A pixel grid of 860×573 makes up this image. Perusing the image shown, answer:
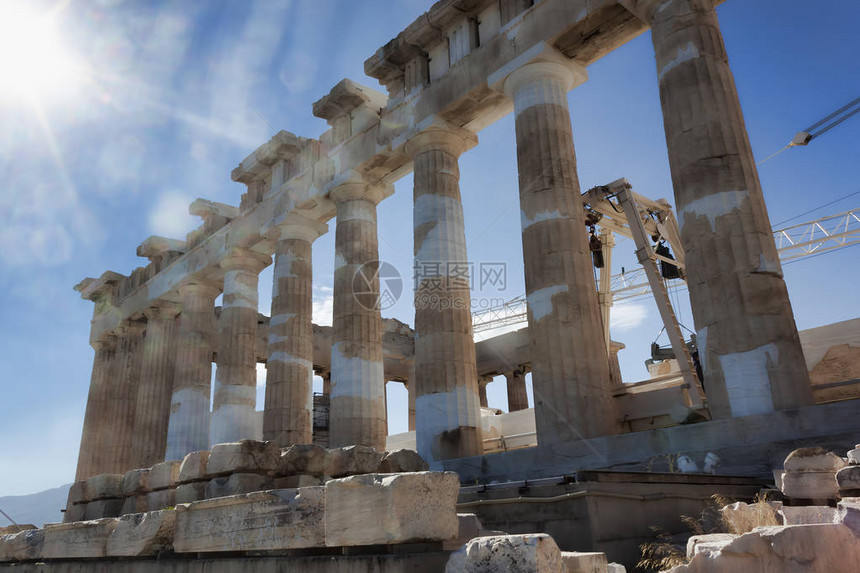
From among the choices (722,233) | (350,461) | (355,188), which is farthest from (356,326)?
(722,233)

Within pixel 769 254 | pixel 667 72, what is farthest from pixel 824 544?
pixel 667 72

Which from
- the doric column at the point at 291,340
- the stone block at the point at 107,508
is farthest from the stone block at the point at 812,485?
the doric column at the point at 291,340

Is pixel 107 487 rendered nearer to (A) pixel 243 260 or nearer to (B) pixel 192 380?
(A) pixel 243 260

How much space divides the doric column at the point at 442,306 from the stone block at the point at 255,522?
9203 mm

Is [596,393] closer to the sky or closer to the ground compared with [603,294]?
closer to the ground

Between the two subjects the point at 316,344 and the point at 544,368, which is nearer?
the point at 544,368

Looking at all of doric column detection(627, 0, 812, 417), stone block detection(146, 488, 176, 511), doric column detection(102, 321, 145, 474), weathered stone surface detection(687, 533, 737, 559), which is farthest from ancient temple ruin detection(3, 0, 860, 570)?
weathered stone surface detection(687, 533, 737, 559)

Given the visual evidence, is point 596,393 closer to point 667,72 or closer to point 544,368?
point 544,368

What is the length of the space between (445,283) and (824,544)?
1352 centimetres

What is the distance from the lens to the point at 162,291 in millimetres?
31703

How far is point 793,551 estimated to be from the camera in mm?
5137

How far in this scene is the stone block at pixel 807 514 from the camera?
6262mm

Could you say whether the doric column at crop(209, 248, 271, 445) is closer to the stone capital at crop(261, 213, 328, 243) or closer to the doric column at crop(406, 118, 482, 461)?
the stone capital at crop(261, 213, 328, 243)

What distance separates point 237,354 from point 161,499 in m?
15.0
